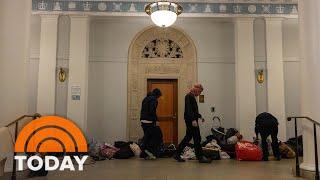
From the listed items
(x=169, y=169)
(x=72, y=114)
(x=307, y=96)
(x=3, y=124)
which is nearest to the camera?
(x=3, y=124)

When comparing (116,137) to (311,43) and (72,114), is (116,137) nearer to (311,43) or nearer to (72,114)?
(72,114)

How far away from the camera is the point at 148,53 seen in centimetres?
1075

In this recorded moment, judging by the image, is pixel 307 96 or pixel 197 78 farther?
pixel 197 78

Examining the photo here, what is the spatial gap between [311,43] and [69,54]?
6.73 meters

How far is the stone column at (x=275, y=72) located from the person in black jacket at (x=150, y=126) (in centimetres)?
391

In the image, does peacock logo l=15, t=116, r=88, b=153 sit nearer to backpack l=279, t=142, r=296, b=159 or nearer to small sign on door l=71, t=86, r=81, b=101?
small sign on door l=71, t=86, r=81, b=101

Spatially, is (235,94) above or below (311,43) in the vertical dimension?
below

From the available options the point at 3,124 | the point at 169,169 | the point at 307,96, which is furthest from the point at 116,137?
the point at 307,96

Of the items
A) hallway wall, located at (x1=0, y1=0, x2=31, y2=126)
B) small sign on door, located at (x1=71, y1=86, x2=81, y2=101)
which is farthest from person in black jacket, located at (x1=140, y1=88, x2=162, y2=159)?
hallway wall, located at (x1=0, y1=0, x2=31, y2=126)

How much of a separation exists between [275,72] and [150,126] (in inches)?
177

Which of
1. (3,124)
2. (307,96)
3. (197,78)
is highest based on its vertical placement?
(197,78)

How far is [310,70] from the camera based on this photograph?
17.4 ft

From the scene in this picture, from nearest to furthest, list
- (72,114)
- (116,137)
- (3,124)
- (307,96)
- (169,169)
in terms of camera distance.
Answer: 1. (3,124)
2. (307,96)
3. (169,169)
4. (72,114)
5. (116,137)

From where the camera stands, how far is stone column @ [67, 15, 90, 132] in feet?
31.4
